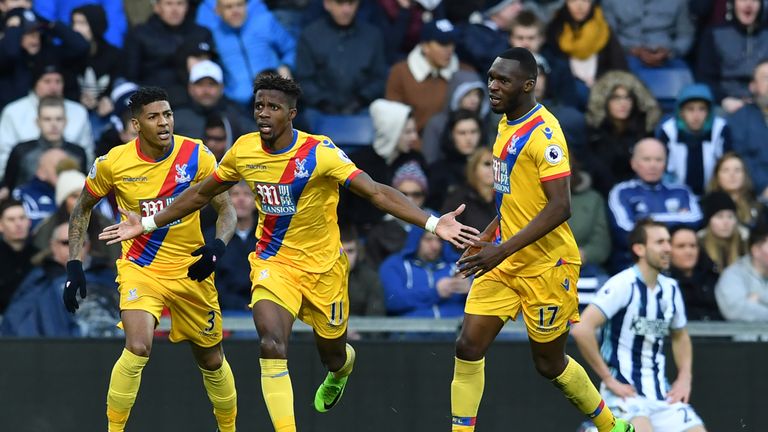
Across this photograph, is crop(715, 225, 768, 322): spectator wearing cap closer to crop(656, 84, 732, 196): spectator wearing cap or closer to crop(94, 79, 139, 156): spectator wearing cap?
crop(656, 84, 732, 196): spectator wearing cap

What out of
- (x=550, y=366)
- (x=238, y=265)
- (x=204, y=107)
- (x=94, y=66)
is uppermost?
(x=94, y=66)

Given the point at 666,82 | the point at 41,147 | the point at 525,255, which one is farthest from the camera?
the point at 666,82

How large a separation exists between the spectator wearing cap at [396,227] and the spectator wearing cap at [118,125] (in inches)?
92.9

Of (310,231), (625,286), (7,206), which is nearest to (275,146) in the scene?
(310,231)

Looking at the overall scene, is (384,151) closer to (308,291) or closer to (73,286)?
(308,291)

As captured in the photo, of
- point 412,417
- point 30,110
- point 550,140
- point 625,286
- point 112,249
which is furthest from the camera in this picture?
point 30,110

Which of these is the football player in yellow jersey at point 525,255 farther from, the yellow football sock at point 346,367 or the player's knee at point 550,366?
the yellow football sock at point 346,367

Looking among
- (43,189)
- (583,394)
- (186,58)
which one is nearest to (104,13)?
(186,58)

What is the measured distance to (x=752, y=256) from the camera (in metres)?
13.5

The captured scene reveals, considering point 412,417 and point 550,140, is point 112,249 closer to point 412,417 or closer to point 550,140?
point 412,417

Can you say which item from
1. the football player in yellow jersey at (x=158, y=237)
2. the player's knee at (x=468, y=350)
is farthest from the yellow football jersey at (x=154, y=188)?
the player's knee at (x=468, y=350)

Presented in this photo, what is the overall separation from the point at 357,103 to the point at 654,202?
3200 millimetres

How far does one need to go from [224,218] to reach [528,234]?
2356mm

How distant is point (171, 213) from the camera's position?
10.7 m
